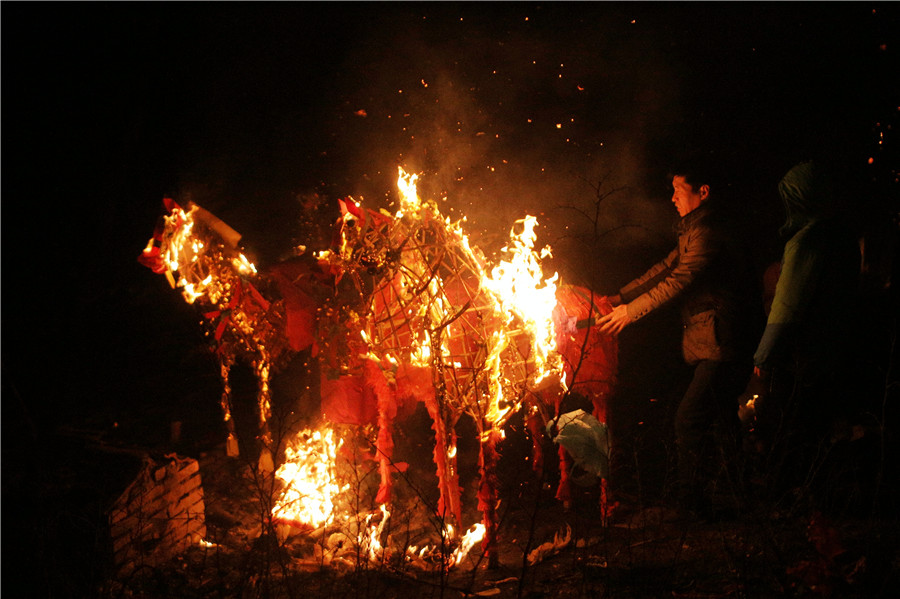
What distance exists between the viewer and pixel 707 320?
4328mm

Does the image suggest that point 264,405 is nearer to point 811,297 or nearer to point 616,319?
point 616,319

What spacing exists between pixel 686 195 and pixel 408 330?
8.36 feet

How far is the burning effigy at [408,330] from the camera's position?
3.90m

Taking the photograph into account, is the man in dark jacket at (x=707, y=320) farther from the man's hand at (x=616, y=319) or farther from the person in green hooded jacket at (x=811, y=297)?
the person in green hooded jacket at (x=811, y=297)

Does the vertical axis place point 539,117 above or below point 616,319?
above

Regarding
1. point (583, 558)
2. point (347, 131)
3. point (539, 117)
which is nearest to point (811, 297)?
point (583, 558)

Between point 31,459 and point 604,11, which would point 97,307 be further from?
point 604,11

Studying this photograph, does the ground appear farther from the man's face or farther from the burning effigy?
the man's face

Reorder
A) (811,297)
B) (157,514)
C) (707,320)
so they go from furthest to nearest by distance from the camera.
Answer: (157,514) → (707,320) → (811,297)

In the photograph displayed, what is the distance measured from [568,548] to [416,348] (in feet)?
6.40

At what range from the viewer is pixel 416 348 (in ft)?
14.0

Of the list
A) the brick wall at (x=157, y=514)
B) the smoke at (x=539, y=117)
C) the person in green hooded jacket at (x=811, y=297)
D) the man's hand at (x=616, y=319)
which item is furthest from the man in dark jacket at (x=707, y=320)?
the brick wall at (x=157, y=514)

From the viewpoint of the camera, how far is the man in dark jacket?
14.0 ft

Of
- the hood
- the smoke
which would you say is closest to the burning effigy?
the hood
